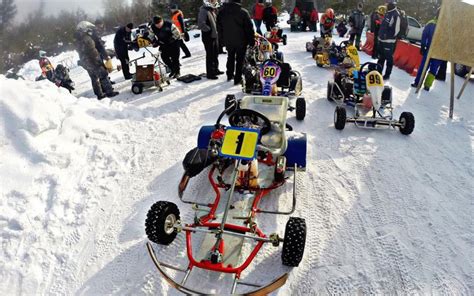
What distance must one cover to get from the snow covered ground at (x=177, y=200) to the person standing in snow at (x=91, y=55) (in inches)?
76.1

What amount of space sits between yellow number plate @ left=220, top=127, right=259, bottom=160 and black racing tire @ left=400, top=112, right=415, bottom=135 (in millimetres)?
3487

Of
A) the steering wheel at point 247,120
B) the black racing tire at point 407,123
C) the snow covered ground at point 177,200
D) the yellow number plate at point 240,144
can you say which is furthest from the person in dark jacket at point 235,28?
the yellow number plate at point 240,144

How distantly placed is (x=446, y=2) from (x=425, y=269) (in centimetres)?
637

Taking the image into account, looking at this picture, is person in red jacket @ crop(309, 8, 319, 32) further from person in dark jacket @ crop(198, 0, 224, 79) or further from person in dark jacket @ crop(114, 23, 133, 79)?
person in dark jacket @ crop(114, 23, 133, 79)

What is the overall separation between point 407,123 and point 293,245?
387cm

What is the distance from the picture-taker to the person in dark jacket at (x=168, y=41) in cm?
907

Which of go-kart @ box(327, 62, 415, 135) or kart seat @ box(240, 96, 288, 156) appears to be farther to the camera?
go-kart @ box(327, 62, 415, 135)

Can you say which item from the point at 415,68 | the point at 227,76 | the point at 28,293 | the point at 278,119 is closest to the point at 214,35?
the point at 227,76

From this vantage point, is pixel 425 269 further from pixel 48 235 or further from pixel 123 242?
pixel 48 235

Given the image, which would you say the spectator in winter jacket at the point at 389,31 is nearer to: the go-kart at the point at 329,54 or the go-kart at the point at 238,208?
the go-kart at the point at 329,54

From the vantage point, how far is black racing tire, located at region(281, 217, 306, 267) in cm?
323

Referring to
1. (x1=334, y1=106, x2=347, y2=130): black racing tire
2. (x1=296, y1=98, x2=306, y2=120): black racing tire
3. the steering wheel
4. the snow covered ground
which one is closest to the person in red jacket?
the snow covered ground

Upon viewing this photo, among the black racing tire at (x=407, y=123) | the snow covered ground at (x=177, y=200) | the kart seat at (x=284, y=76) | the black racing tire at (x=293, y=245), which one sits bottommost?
the snow covered ground at (x=177, y=200)

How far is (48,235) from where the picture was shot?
385 centimetres
